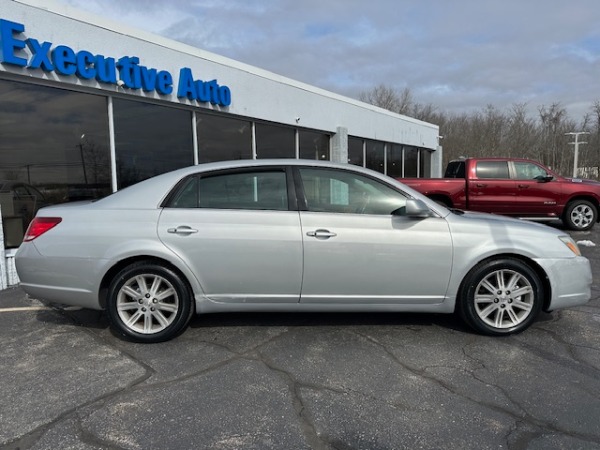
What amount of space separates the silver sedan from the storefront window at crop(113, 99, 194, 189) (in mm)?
4210

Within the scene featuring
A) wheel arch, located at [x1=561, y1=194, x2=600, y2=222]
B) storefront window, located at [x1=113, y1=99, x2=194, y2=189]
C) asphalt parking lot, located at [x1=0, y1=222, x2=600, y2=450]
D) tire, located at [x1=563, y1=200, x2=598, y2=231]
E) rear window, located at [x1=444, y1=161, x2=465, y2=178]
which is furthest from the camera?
rear window, located at [x1=444, y1=161, x2=465, y2=178]

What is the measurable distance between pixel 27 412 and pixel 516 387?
3.25m

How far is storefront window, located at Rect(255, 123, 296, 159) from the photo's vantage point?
11180 mm

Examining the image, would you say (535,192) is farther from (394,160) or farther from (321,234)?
(321,234)

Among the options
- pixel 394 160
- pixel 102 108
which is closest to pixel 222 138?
pixel 102 108

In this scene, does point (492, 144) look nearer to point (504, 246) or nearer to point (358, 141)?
point (358, 141)

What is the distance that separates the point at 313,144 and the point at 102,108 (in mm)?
6960

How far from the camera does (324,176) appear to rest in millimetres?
4109

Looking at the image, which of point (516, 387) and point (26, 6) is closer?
point (516, 387)

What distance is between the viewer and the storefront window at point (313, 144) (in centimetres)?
1276

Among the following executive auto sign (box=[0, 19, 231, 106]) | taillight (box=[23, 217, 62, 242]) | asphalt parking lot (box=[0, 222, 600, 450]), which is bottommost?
asphalt parking lot (box=[0, 222, 600, 450])

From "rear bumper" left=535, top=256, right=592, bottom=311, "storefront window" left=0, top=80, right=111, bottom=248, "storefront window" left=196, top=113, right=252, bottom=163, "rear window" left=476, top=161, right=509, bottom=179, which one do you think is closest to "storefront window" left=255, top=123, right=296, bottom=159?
"storefront window" left=196, top=113, right=252, bottom=163

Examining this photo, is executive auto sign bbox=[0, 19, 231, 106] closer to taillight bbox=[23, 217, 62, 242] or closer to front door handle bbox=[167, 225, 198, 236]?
taillight bbox=[23, 217, 62, 242]

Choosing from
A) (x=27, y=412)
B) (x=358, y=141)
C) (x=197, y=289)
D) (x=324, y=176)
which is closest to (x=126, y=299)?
(x=197, y=289)
